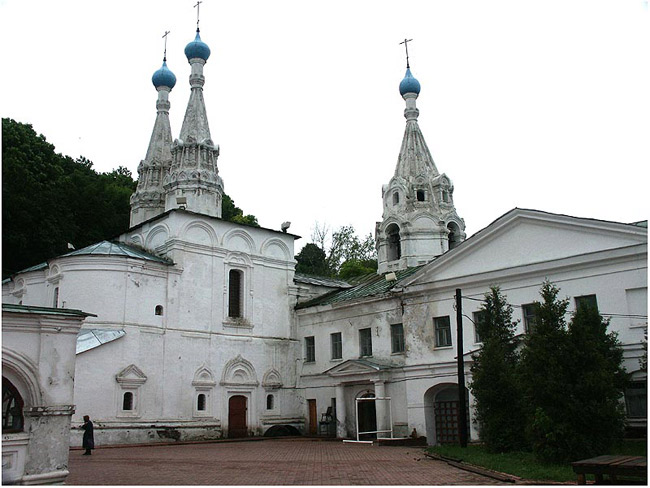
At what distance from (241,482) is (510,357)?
32.6ft

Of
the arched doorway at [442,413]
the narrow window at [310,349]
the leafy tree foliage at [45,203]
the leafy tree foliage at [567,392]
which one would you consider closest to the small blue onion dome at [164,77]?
the leafy tree foliage at [45,203]

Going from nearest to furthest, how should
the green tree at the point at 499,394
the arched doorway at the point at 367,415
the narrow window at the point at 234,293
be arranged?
the green tree at the point at 499,394 → the arched doorway at the point at 367,415 → the narrow window at the point at 234,293

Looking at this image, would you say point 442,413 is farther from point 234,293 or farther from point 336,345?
point 234,293

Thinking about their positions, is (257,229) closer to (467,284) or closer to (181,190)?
(181,190)

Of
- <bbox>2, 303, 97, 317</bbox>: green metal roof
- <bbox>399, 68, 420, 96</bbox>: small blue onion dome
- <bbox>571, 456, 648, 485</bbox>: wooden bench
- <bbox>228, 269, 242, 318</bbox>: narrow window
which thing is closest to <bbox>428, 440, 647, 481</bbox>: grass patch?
<bbox>571, 456, 648, 485</bbox>: wooden bench

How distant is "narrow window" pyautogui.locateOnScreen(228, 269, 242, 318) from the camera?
2802 cm

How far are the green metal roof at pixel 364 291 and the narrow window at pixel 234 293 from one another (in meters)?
3.08

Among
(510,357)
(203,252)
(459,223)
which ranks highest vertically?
(459,223)

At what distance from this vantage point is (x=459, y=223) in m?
31.0

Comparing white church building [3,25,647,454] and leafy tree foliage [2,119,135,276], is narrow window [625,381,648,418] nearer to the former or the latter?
white church building [3,25,647,454]

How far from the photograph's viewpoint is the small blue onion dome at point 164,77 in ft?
115

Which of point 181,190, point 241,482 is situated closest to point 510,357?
point 241,482

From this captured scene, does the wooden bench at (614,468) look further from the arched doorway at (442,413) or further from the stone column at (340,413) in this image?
the stone column at (340,413)

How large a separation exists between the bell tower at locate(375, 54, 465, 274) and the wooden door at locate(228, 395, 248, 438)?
9308 mm
